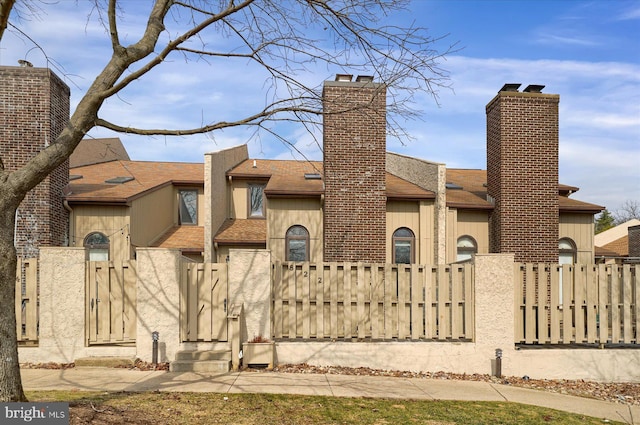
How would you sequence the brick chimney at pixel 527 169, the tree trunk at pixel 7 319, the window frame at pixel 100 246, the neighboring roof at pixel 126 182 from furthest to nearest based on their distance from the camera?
the window frame at pixel 100 246, the neighboring roof at pixel 126 182, the brick chimney at pixel 527 169, the tree trunk at pixel 7 319

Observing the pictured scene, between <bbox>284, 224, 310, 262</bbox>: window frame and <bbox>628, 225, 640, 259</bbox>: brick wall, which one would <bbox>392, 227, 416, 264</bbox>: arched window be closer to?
<bbox>284, 224, 310, 262</bbox>: window frame

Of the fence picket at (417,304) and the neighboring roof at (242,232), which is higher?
the neighboring roof at (242,232)

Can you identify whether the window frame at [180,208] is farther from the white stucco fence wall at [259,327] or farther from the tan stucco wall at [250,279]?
the tan stucco wall at [250,279]

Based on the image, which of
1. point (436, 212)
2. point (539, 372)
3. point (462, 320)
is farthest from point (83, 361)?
point (436, 212)

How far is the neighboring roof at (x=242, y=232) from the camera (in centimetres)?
1762

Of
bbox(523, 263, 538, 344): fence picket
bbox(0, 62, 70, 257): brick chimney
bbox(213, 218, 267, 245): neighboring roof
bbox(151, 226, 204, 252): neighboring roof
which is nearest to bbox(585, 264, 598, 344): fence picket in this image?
bbox(523, 263, 538, 344): fence picket

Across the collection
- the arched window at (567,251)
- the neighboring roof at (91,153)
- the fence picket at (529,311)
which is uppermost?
the neighboring roof at (91,153)

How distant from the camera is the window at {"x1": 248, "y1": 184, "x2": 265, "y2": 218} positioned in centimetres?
2092

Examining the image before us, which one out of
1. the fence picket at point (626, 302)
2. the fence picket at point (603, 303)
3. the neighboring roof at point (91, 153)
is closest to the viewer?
the fence picket at point (603, 303)

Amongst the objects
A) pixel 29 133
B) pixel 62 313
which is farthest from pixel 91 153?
pixel 62 313

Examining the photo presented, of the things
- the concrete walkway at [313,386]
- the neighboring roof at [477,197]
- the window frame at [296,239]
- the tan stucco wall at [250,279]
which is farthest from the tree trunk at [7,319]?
the neighboring roof at [477,197]

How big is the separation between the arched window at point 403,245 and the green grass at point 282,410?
8272 millimetres

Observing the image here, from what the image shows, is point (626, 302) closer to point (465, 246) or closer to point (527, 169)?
point (527, 169)

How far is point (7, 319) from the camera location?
18.9 ft
